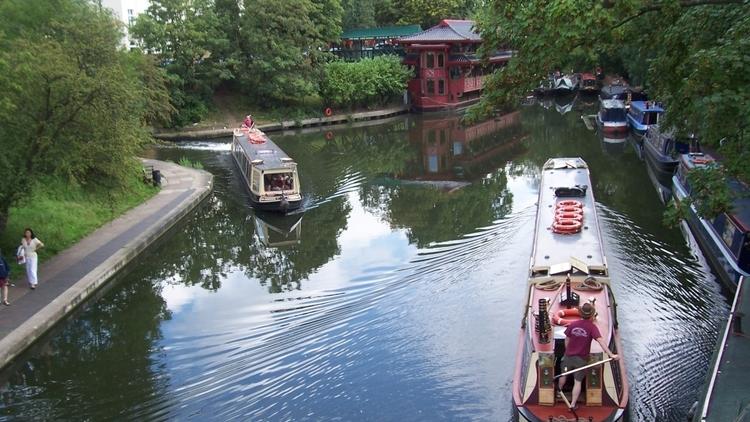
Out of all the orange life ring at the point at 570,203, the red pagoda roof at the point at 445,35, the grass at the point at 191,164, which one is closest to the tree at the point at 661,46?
the orange life ring at the point at 570,203

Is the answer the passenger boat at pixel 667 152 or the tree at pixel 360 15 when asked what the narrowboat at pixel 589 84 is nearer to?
the tree at pixel 360 15

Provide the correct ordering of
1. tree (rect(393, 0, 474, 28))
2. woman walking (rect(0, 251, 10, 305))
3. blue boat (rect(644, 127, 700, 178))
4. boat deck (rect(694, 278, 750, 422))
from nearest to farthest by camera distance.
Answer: boat deck (rect(694, 278, 750, 422)) < woman walking (rect(0, 251, 10, 305)) < blue boat (rect(644, 127, 700, 178)) < tree (rect(393, 0, 474, 28))

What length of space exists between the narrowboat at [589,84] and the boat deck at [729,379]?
62.6 metres

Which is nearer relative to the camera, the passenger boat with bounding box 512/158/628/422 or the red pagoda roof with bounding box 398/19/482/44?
the passenger boat with bounding box 512/158/628/422

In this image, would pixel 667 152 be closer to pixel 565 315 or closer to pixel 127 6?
pixel 565 315

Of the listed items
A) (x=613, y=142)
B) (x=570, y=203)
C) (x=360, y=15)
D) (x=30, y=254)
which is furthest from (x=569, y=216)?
(x=360, y=15)

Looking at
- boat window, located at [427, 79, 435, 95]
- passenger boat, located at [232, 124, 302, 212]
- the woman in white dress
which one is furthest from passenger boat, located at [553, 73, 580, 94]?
the woman in white dress

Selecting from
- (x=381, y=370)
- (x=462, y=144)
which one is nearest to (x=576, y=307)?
(x=381, y=370)

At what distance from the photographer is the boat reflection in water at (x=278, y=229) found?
74.1 ft

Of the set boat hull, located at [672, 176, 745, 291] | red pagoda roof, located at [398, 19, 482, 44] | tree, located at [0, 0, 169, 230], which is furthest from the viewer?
red pagoda roof, located at [398, 19, 482, 44]

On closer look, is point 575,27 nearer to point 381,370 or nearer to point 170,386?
point 381,370

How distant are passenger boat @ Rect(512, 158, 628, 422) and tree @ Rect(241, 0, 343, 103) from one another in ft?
131

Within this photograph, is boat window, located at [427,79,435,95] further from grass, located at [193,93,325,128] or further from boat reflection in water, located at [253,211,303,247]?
boat reflection in water, located at [253,211,303,247]

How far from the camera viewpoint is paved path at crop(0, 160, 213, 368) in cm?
1465
